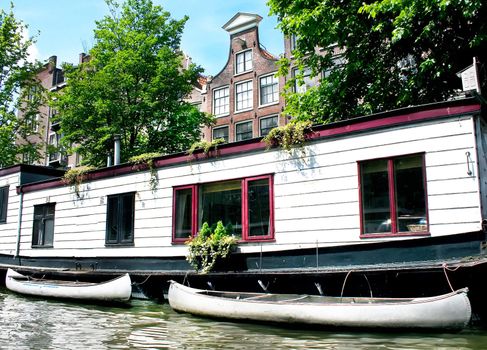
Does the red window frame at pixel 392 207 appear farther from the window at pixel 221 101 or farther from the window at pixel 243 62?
the window at pixel 221 101

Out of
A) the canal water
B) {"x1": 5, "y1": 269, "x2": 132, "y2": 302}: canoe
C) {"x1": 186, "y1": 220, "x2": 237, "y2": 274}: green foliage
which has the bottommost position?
the canal water

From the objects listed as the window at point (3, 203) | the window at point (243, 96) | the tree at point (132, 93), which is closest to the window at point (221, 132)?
the window at point (243, 96)

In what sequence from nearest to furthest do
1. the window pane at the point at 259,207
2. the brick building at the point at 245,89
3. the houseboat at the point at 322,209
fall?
1. the houseboat at the point at 322,209
2. the window pane at the point at 259,207
3. the brick building at the point at 245,89

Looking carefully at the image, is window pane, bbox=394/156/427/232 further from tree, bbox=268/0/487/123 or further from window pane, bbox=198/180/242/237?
tree, bbox=268/0/487/123

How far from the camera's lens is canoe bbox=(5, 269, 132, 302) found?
10484 millimetres

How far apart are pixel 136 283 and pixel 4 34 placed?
64.4ft

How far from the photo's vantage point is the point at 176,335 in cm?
750

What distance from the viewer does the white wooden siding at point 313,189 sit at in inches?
304

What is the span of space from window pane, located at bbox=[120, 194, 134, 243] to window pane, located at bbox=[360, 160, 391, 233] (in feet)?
20.7

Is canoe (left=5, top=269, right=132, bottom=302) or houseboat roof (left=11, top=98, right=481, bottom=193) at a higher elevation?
houseboat roof (left=11, top=98, right=481, bottom=193)

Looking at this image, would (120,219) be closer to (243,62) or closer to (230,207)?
(230,207)

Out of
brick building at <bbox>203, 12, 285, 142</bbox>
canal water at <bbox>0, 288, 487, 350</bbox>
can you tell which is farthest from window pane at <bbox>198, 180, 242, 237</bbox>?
brick building at <bbox>203, 12, 285, 142</bbox>

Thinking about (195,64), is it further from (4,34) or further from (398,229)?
(398,229)

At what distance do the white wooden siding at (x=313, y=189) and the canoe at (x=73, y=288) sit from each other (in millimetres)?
1285
